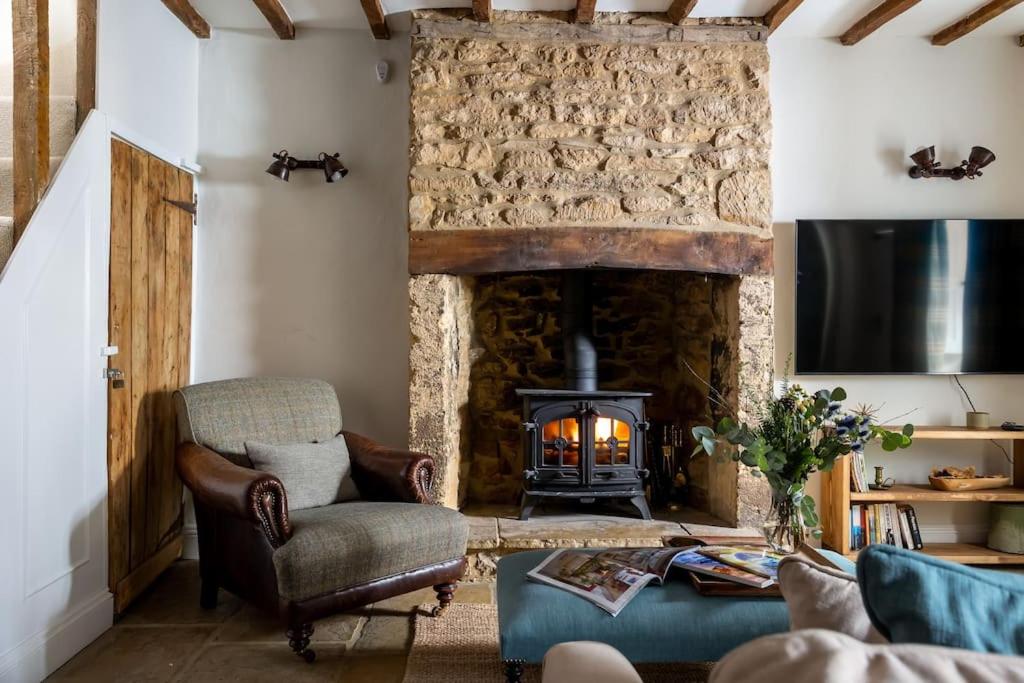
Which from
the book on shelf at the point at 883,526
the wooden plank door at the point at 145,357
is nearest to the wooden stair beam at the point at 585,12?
the wooden plank door at the point at 145,357

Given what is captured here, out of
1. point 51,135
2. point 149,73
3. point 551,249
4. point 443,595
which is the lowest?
point 443,595

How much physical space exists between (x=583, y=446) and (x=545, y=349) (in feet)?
2.50

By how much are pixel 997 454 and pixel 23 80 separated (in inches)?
181

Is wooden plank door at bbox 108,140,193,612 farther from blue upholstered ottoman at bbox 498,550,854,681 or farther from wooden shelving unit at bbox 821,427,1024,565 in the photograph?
wooden shelving unit at bbox 821,427,1024,565

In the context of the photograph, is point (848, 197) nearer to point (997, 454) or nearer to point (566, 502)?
point (997, 454)

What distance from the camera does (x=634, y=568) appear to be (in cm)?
200

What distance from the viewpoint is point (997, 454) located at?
3.68 m

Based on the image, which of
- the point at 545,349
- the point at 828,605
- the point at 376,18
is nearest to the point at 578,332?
the point at 545,349

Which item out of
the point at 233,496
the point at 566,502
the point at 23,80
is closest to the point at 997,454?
the point at 566,502

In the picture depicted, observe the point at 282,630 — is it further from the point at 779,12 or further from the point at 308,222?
the point at 779,12

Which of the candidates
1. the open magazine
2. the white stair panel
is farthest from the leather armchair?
the white stair panel

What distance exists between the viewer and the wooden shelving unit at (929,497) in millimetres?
3344

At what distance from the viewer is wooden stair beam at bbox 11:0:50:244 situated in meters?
2.31

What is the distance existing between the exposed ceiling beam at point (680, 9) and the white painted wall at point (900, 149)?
27.4 inches
